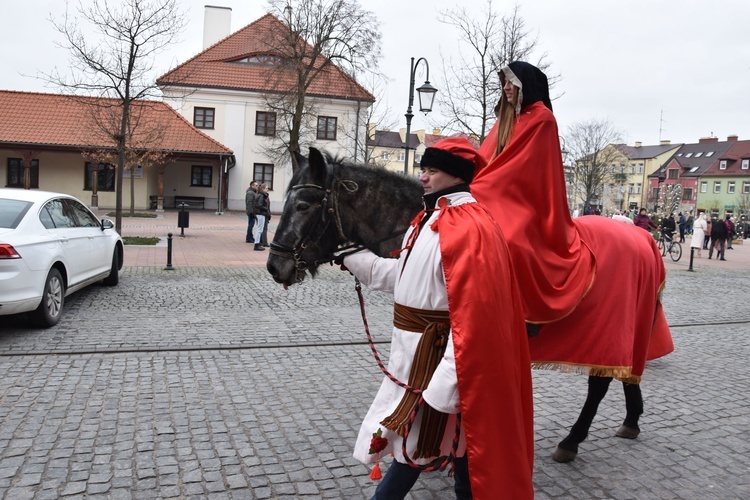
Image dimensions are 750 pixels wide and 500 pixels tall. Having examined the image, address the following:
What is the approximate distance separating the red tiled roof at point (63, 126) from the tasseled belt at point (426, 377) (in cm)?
3129

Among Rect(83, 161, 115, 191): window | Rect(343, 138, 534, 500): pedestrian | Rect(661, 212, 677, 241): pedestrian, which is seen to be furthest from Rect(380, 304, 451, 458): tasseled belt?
Rect(83, 161, 115, 191): window

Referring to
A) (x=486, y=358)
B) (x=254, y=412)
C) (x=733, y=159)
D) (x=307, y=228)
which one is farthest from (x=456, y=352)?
(x=733, y=159)

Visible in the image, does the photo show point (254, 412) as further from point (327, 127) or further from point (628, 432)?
point (327, 127)

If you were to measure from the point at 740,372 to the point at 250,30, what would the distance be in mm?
42617

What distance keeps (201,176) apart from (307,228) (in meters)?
36.1

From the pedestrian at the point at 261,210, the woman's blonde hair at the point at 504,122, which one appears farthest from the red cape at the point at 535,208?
the pedestrian at the point at 261,210

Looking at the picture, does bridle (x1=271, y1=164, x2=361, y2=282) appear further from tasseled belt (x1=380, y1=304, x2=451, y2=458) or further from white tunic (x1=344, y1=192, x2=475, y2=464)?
tasseled belt (x1=380, y1=304, x2=451, y2=458)

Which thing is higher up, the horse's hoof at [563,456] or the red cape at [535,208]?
the red cape at [535,208]

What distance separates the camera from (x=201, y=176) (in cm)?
3753

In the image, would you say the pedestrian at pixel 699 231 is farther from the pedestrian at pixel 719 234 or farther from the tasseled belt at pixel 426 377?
the tasseled belt at pixel 426 377

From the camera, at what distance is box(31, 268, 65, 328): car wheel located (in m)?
7.09

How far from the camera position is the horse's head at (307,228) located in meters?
3.41

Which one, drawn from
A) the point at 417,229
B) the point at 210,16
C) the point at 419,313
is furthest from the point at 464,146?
the point at 210,16

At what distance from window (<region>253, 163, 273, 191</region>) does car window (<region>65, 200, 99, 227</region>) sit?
29.3m
